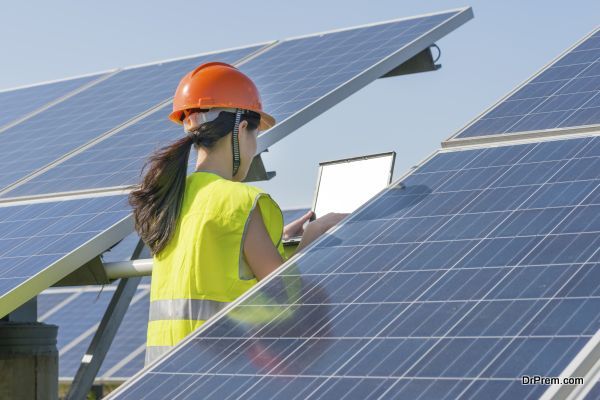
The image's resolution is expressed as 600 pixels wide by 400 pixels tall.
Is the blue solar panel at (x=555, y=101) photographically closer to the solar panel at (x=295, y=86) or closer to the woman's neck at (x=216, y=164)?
the woman's neck at (x=216, y=164)

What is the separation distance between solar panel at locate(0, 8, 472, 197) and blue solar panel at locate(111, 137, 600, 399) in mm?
3096

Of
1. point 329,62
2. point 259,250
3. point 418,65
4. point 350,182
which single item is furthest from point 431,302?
point 418,65

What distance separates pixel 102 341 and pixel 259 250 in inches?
163

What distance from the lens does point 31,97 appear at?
14219 millimetres

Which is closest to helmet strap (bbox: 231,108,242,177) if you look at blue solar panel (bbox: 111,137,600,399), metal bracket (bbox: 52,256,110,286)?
blue solar panel (bbox: 111,137,600,399)

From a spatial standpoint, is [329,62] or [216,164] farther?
[329,62]

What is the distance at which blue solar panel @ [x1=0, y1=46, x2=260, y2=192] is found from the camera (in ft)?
35.7

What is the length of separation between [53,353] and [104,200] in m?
1.39

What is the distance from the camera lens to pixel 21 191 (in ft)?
32.3

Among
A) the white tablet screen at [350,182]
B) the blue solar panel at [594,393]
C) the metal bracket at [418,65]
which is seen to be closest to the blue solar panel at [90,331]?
the metal bracket at [418,65]

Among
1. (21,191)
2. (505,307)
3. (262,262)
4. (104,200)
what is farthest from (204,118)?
(21,191)

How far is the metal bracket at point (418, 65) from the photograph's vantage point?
10.8 metres

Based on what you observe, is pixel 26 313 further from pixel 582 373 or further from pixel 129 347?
pixel 129 347

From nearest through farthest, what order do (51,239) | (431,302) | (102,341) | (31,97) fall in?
(431,302) < (51,239) < (102,341) < (31,97)
